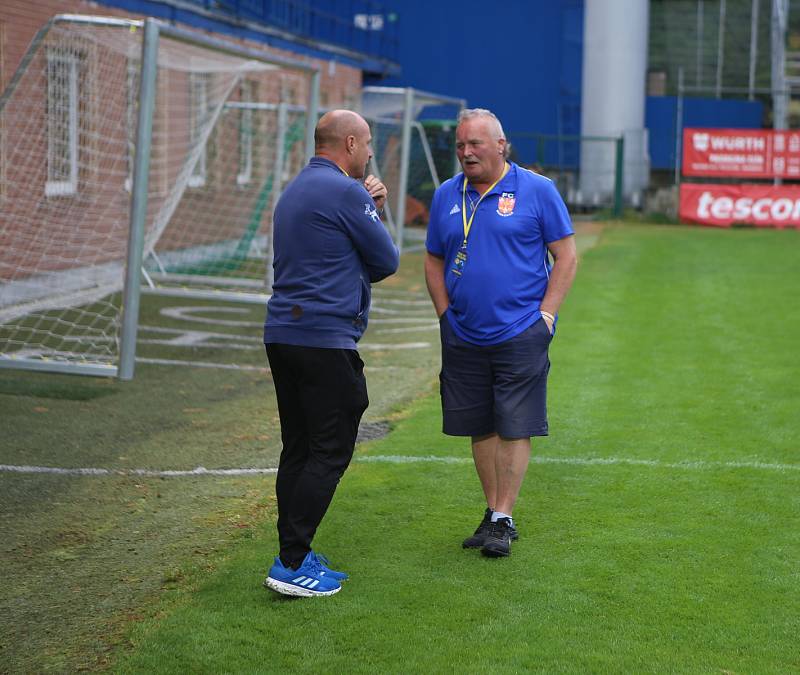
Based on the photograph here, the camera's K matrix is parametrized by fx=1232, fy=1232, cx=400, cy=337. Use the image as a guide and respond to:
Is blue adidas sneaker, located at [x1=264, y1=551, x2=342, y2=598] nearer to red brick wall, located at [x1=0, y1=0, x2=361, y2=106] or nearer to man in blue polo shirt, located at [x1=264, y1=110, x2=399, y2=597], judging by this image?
man in blue polo shirt, located at [x1=264, y1=110, x2=399, y2=597]

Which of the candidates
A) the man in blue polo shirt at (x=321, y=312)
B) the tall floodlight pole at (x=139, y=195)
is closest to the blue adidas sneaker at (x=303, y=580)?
the man in blue polo shirt at (x=321, y=312)

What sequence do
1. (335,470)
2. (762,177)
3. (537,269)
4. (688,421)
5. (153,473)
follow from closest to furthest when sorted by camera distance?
1. (335,470)
2. (537,269)
3. (153,473)
4. (688,421)
5. (762,177)

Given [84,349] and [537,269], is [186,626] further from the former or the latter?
[84,349]

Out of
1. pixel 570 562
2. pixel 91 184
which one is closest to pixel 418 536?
pixel 570 562

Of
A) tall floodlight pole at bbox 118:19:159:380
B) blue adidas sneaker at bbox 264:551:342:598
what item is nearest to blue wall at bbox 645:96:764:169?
tall floodlight pole at bbox 118:19:159:380

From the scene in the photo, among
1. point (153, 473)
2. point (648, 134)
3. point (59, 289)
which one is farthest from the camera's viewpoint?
point (648, 134)

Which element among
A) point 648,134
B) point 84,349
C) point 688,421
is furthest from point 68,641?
point 648,134

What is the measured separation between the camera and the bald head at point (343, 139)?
4.89 metres

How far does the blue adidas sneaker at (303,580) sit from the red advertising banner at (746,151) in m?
26.0

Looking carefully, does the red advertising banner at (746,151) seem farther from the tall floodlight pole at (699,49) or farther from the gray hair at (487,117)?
the gray hair at (487,117)

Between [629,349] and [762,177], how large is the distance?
19661mm

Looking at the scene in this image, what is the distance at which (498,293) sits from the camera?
546 cm

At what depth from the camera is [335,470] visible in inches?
194

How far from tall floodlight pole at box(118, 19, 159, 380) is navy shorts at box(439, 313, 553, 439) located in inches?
170
